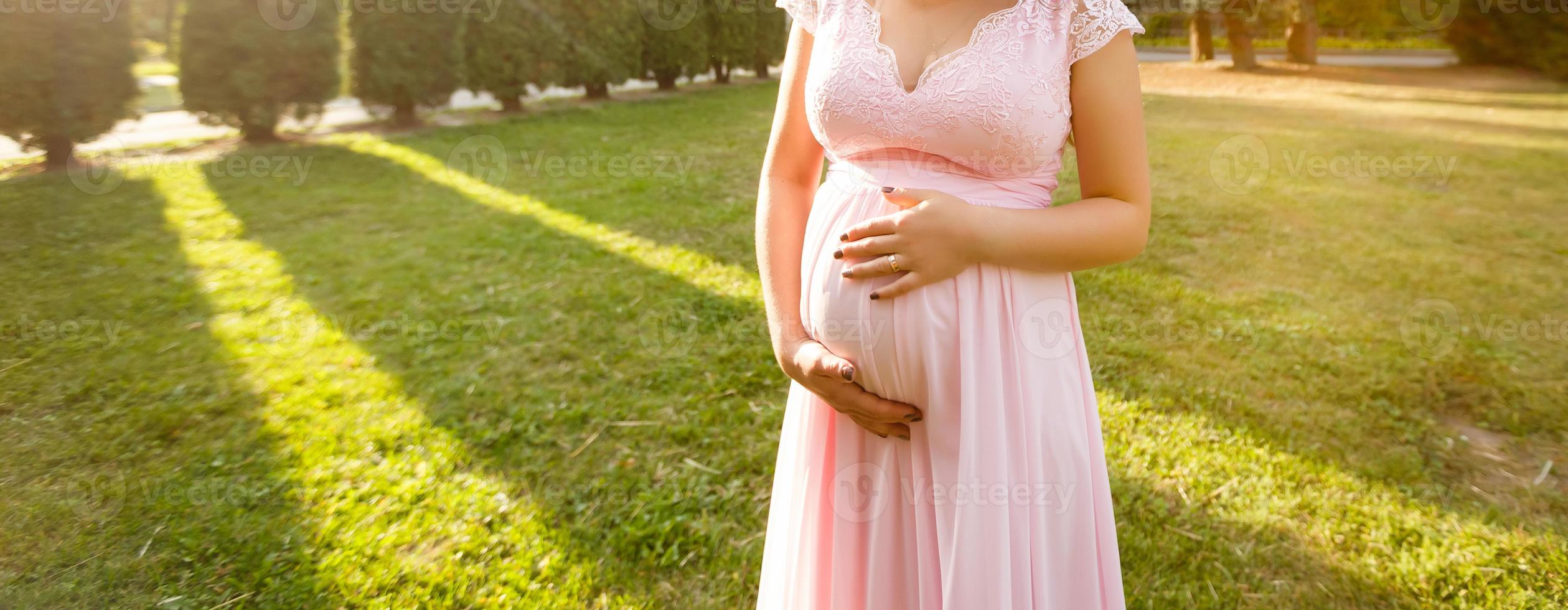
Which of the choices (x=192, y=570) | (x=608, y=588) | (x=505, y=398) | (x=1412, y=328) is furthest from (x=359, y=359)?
(x=1412, y=328)

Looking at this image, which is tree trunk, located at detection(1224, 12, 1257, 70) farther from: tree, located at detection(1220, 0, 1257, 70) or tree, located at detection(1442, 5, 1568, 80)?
tree, located at detection(1442, 5, 1568, 80)

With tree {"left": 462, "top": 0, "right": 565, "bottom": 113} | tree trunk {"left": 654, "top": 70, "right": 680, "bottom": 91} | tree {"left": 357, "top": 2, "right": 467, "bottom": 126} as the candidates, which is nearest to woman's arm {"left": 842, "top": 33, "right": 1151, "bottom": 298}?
tree {"left": 357, "top": 2, "right": 467, "bottom": 126}

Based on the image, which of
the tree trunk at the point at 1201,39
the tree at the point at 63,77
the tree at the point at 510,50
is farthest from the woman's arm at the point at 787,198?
the tree trunk at the point at 1201,39

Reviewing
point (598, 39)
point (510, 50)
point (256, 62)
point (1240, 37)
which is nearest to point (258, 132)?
point (256, 62)

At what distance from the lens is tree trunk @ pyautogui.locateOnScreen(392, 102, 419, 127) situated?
9.84m

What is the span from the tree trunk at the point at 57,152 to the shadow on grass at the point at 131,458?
3020 millimetres

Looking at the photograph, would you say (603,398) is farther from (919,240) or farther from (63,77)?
(63,77)

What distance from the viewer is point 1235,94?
523 inches

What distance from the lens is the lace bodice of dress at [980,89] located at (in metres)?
1.29

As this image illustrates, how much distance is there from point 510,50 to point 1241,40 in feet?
48.5

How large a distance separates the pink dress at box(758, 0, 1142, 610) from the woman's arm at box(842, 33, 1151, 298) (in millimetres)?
41

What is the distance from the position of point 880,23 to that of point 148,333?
450 cm

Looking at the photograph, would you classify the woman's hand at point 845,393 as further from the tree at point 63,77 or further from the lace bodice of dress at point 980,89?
the tree at point 63,77

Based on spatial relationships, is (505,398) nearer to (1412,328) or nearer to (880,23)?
(880,23)
